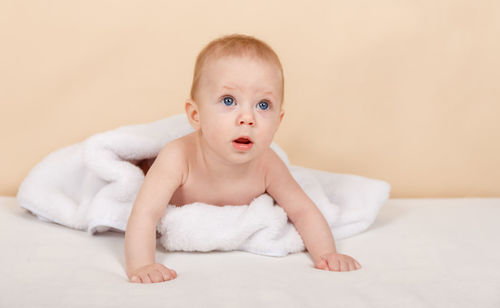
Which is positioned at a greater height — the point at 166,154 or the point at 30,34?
the point at 30,34

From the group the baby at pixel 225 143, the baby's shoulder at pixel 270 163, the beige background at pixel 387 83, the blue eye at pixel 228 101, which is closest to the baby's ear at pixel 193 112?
the baby at pixel 225 143

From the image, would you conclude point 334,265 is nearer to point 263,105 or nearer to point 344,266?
point 344,266

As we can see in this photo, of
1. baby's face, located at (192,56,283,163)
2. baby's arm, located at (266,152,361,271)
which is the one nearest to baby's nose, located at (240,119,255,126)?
baby's face, located at (192,56,283,163)

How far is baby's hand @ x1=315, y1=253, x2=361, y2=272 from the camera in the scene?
4.12ft

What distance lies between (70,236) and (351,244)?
2.21 ft

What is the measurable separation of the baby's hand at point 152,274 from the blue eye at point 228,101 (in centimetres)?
38

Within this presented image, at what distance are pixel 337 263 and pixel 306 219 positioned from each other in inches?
7.4

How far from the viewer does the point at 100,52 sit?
2.12 meters

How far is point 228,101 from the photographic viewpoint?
4.38 feet

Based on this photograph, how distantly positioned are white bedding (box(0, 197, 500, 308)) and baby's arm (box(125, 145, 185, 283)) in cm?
3

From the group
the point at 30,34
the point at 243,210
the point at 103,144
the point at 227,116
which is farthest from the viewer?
the point at 30,34

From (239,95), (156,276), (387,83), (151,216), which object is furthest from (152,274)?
(387,83)

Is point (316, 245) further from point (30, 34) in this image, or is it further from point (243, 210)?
point (30, 34)

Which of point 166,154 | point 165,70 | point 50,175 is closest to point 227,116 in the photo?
point 166,154
